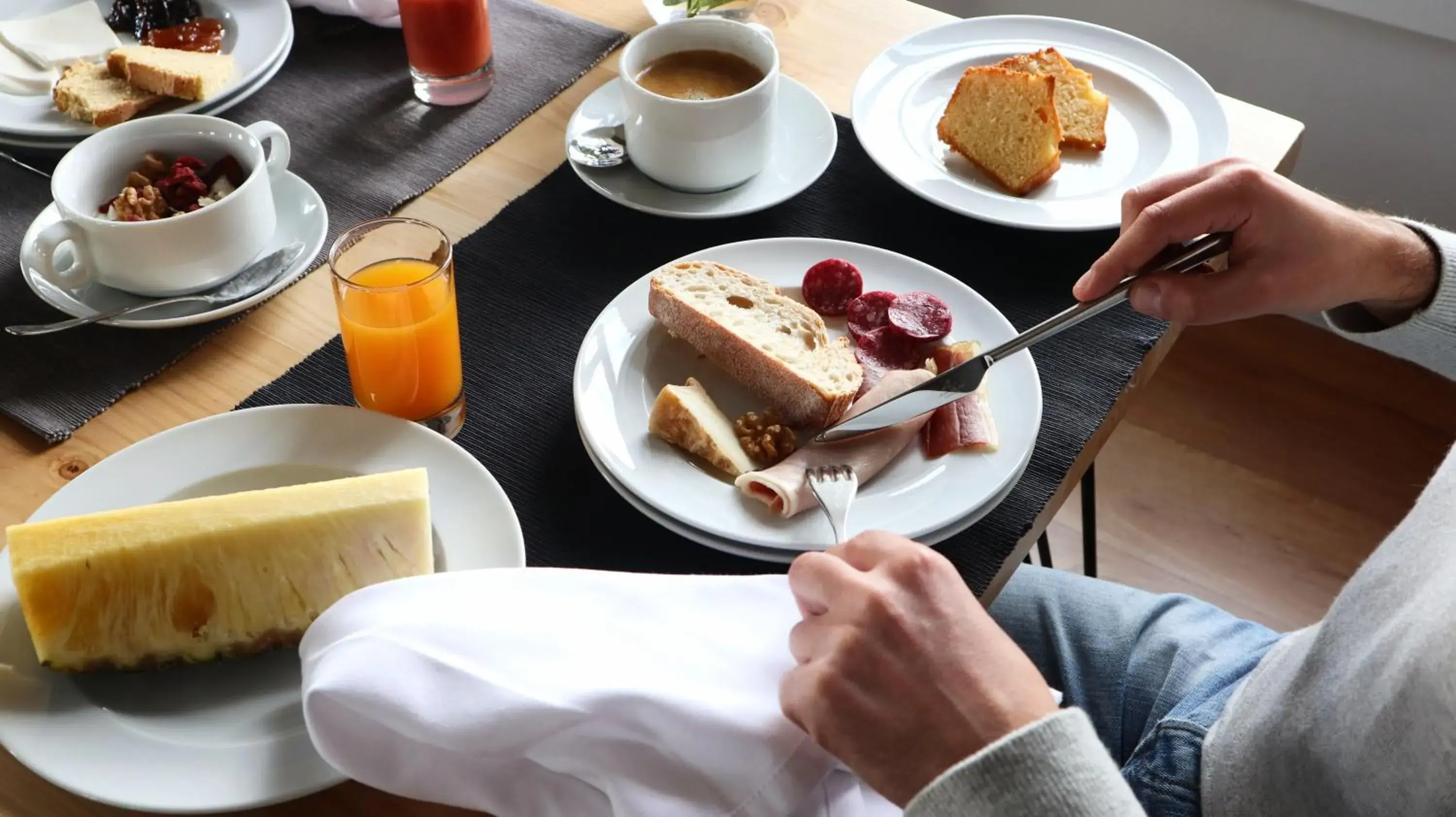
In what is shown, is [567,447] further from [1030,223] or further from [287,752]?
[1030,223]

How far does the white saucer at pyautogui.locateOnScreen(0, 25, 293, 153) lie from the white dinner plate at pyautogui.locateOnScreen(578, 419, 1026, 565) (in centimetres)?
68

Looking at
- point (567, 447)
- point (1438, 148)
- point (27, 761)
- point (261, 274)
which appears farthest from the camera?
point (1438, 148)

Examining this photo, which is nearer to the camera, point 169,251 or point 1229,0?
point 169,251

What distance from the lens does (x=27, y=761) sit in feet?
2.24

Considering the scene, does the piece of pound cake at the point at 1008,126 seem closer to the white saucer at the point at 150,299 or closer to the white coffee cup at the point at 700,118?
the white coffee cup at the point at 700,118

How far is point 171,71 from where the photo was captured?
4.17 feet

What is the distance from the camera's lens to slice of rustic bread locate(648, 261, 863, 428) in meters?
0.97

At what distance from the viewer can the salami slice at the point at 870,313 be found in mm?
1067

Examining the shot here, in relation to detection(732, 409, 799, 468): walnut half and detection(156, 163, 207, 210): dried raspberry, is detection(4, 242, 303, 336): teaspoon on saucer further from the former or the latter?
detection(732, 409, 799, 468): walnut half

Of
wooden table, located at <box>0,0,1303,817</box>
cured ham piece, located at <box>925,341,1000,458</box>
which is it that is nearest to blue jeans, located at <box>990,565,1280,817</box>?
wooden table, located at <box>0,0,1303,817</box>

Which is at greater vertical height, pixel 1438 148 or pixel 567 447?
pixel 567 447

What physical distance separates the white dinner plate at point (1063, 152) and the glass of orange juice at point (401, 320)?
52 centimetres

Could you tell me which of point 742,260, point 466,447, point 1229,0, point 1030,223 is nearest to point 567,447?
point 466,447

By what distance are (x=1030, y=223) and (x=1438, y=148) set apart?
1.55 metres
